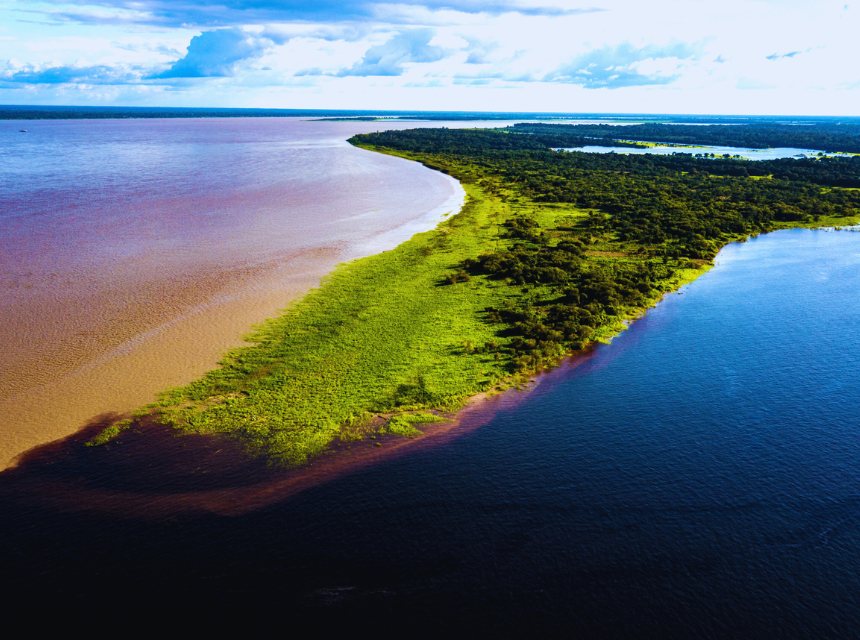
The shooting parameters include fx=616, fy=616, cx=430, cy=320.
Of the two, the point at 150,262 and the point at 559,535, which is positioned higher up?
the point at 150,262

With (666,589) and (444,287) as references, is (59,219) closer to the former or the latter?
(444,287)

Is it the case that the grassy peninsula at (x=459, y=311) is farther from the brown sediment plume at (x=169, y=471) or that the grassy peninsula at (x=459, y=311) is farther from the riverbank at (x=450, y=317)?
the brown sediment plume at (x=169, y=471)

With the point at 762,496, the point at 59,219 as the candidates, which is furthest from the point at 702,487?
the point at 59,219

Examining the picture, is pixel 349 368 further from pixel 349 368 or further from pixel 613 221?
pixel 613 221

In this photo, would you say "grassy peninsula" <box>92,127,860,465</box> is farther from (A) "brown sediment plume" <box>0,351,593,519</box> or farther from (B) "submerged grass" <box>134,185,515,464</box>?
(A) "brown sediment plume" <box>0,351,593,519</box>

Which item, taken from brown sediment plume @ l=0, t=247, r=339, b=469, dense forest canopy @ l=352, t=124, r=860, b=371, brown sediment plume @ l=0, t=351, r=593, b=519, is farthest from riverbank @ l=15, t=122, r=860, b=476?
brown sediment plume @ l=0, t=247, r=339, b=469

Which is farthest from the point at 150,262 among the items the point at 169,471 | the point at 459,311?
the point at 169,471
